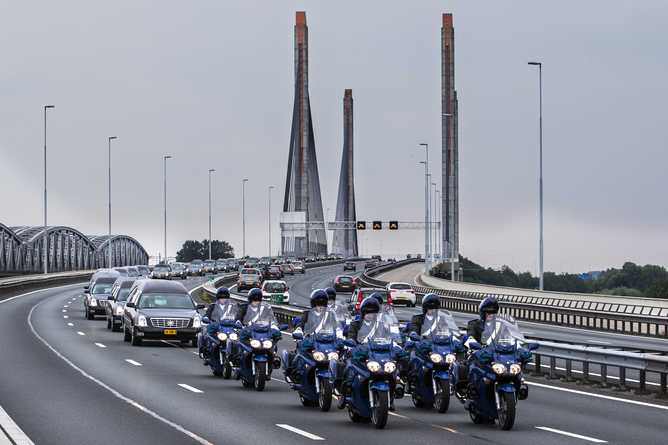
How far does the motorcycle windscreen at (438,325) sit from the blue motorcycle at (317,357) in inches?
49.3

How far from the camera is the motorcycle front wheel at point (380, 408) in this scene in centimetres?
1648

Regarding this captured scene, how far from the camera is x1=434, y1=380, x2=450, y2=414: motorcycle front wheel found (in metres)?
18.5

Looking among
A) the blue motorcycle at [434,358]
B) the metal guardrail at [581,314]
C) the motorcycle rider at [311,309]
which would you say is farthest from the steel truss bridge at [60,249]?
the blue motorcycle at [434,358]

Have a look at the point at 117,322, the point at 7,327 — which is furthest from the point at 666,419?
the point at 7,327

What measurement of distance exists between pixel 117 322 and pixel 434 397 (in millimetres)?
23257

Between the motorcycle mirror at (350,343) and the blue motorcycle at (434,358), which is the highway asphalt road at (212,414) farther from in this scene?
the motorcycle mirror at (350,343)

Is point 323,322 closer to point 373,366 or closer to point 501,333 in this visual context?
point 373,366

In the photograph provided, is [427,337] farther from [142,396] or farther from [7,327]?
[7,327]

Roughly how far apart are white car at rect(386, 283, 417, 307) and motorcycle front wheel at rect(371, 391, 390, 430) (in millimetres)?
54292

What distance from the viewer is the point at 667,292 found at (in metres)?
106

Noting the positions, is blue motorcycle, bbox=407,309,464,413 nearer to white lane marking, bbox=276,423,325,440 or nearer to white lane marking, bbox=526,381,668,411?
white lane marking, bbox=276,423,325,440

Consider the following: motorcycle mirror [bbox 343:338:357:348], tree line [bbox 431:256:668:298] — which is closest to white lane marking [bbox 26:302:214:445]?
motorcycle mirror [bbox 343:338:357:348]

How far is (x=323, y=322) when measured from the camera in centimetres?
1891

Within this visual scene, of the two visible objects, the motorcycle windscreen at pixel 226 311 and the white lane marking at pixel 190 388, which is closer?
the white lane marking at pixel 190 388
